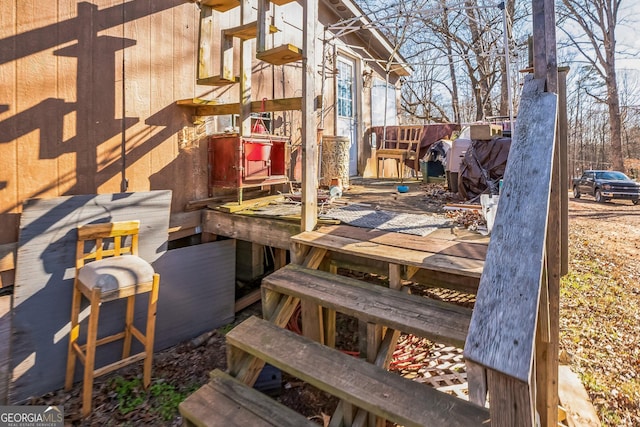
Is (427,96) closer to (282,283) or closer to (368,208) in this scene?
(368,208)

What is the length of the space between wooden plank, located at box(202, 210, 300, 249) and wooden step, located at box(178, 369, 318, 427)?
48.7 inches

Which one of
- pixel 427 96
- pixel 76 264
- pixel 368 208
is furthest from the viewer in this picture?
pixel 427 96

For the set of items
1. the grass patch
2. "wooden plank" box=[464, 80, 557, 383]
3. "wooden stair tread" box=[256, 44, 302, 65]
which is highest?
"wooden stair tread" box=[256, 44, 302, 65]

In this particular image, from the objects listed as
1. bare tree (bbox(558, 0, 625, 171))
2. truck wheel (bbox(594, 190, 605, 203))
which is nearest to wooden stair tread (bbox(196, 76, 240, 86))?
truck wheel (bbox(594, 190, 605, 203))

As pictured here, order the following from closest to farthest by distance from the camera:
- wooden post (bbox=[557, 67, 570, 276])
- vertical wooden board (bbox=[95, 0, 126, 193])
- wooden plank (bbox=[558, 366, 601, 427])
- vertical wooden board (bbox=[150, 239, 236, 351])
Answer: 1. wooden post (bbox=[557, 67, 570, 276])
2. wooden plank (bbox=[558, 366, 601, 427])
3. vertical wooden board (bbox=[95, 0, 126, 193])
4. vertical wooden board (bbox=[150, 239, 236, 351])

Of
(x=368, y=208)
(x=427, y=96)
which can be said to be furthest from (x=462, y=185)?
(x=427, y=96)

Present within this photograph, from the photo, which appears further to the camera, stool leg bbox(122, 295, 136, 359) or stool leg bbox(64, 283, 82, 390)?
stool leg bbox(122, 295, 136, 359)

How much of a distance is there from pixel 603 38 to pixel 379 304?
17.2 meters

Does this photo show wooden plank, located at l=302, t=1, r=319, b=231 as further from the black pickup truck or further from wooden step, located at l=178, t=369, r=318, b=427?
the black pickup truck

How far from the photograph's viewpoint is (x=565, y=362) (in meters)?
2.85

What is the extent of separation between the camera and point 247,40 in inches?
119

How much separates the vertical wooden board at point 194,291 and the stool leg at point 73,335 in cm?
50

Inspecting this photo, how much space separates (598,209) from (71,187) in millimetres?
12262

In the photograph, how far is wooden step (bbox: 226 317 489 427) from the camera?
1.36 meters
